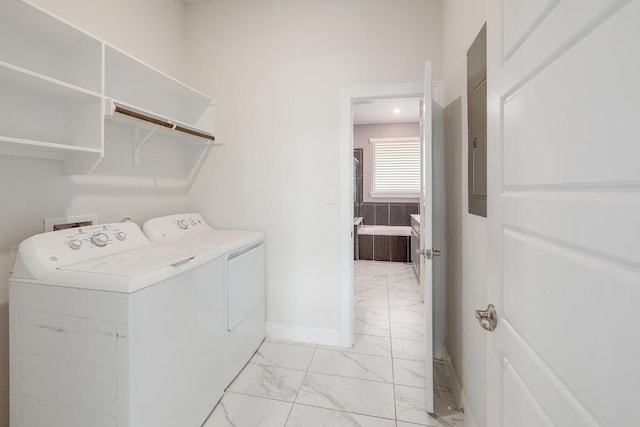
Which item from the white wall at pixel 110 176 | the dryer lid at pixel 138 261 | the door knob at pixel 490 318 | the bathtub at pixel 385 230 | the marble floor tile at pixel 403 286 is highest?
the white wall at pixel 110 176

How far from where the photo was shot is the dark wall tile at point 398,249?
5.15 meters

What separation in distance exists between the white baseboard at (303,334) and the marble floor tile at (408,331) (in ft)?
1.81

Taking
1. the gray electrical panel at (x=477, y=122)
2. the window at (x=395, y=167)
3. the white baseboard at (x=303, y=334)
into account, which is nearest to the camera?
the gray electrical panel at (x=477, y=122)

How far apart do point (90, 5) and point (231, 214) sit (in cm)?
162

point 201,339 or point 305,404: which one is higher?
point 201,339

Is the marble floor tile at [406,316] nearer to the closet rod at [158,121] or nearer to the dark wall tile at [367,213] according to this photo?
the closet rod at [158,121]

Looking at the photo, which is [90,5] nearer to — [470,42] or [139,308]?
[139,308]

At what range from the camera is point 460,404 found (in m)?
1.73

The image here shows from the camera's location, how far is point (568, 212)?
52cm

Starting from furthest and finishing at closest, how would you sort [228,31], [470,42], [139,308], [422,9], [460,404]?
1. [228,31]
2. [422,9]
3. [460,404]
4. [470,42]
5. [139,308]

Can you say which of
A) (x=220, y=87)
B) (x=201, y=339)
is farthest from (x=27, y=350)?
(x=220, y=87)

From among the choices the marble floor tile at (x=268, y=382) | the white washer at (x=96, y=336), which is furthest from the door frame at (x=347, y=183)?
the white washer at (x=96, y=336)

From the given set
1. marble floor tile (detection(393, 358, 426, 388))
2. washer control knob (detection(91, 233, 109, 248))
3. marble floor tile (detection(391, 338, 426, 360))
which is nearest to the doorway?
marble floor tile (detection(391, 338, 426, 360))

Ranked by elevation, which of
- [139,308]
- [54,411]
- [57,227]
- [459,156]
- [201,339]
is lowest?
[54,411]
